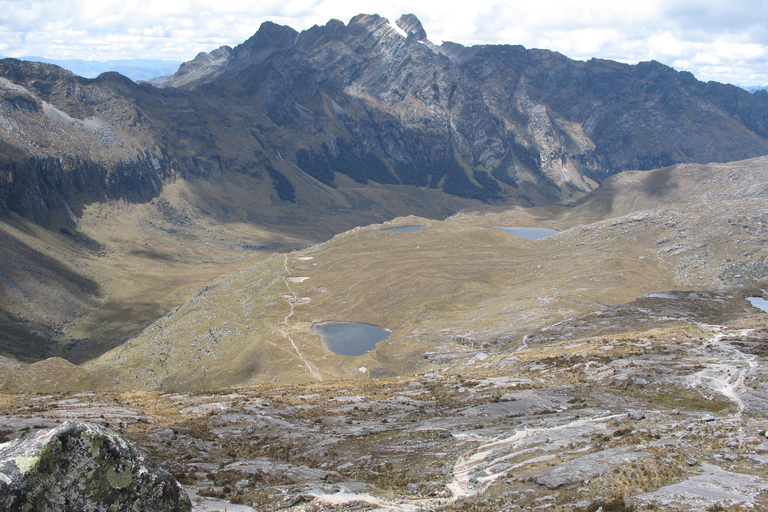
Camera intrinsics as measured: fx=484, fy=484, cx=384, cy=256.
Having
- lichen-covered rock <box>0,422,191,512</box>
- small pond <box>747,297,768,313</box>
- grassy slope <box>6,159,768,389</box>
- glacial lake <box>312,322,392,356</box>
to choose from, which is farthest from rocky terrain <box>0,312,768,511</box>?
glacial lake <box>312,322,392,356</box>

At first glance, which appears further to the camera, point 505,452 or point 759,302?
point 759,302

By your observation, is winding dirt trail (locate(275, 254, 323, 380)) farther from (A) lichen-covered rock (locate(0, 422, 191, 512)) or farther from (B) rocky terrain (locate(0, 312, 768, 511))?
(A) lichen-covered rock (locate(0, 422, 191, 512))

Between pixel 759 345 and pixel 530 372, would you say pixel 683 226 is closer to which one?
pixel 759 345

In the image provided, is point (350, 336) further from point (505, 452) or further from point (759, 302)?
point (505, 452)

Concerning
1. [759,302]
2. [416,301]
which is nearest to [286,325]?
[416,301]

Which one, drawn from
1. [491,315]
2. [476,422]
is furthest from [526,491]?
[491,315]
